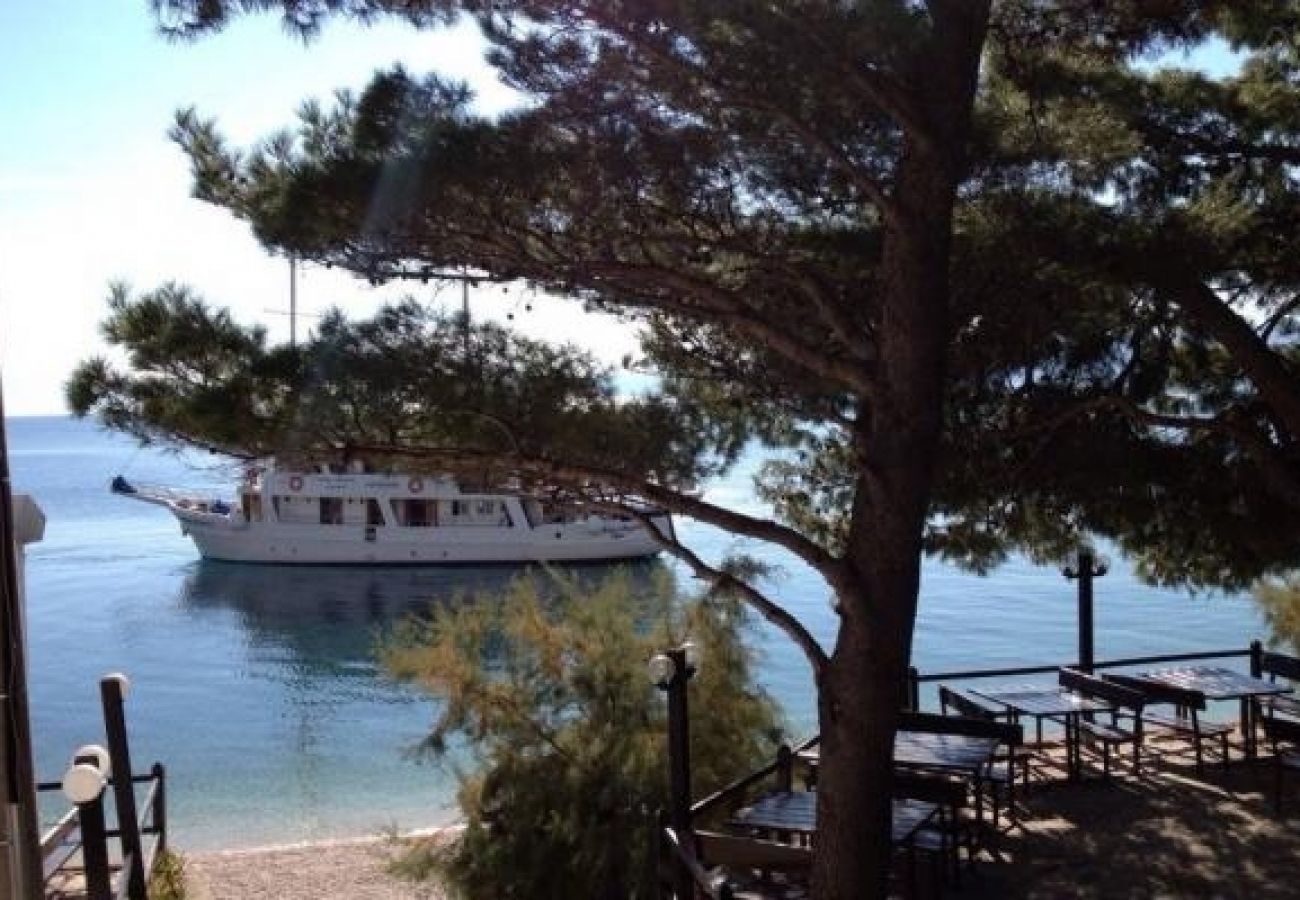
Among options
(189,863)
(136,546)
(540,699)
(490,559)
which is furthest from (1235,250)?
(136,546)

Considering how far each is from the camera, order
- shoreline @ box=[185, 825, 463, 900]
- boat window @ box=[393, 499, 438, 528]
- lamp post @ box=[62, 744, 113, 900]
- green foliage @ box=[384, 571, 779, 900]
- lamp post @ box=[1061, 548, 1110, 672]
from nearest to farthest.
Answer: lamp post @ box=[62, 744, 113, 900]
green foliage @ box=[384, 571, 779, 900]
shoreline @ box=[185, 825, 463, 900]
lamp post @ box=[1061, 548, 1110, 672]
boat window @ box=[393, 499, 438, 528]

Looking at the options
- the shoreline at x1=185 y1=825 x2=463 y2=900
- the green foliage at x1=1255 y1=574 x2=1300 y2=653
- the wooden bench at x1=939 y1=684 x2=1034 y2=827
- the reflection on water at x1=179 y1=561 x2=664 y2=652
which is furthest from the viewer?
the reflection on water at x1=179 y1=561 x2=664 y2=652

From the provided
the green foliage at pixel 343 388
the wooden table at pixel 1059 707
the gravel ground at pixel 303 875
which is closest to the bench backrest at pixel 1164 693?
the wooden table at pixel 1059 707

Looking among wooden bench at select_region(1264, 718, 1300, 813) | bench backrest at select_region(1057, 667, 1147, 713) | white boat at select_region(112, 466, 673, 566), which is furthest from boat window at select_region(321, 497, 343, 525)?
wooden bench at select_region(1264, 718, 1300, 813)

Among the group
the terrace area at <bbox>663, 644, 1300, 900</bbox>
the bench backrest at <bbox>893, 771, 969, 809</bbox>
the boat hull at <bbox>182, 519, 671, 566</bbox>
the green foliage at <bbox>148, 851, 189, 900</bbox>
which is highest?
the bench backrest at <bbox>893, 771, 969, 809</bbox>

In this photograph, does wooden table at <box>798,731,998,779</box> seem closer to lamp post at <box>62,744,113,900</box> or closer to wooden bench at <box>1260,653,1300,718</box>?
wooden bench at <box>1260,653,1300,718</box>

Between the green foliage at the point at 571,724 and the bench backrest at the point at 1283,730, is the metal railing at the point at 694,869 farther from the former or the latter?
the bench backrest at the point at 1283,730

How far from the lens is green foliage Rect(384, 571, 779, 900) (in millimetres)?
6832

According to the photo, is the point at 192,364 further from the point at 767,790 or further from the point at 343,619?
the point at 343,619

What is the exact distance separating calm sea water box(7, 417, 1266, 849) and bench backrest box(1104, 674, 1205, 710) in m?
2.30

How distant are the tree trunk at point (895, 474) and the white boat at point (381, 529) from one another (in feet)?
109

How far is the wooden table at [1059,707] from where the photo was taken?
7.37 meters

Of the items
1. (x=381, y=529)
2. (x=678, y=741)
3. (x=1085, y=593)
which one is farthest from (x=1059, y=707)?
(x=381, y=529)

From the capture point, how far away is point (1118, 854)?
250 inches
